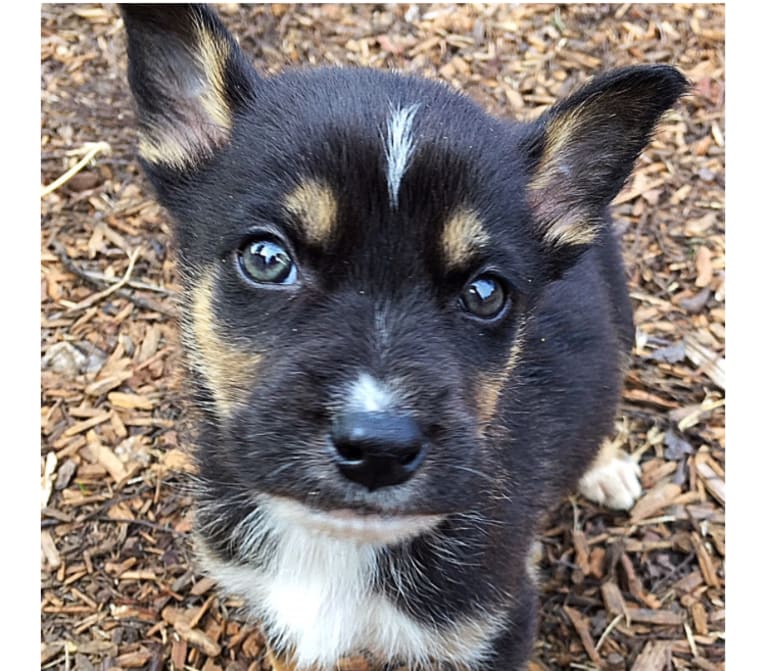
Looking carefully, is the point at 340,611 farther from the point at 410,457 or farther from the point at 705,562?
the point at 705,562

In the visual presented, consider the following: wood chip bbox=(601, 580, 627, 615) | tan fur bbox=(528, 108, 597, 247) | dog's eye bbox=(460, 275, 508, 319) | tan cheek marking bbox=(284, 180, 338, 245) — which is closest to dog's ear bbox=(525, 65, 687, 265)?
tan fur bbox=(528, 108, 597, 247)

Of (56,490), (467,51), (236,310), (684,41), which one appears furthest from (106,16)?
(236,310)

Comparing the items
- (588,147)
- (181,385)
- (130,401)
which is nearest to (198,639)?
(181,385)

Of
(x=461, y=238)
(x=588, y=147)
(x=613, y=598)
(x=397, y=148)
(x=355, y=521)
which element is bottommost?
(x=613, y=598)

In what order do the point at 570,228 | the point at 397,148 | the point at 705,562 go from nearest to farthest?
1. the point at 397,148
2. the point at 570,228
3. the point at 705,562

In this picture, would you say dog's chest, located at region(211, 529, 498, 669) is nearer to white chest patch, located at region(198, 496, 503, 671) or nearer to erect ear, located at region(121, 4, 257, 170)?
white chest patch, located at region(198, 496, 503, 671)

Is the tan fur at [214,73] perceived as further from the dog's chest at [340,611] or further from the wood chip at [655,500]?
the wood chip at [655,500]
